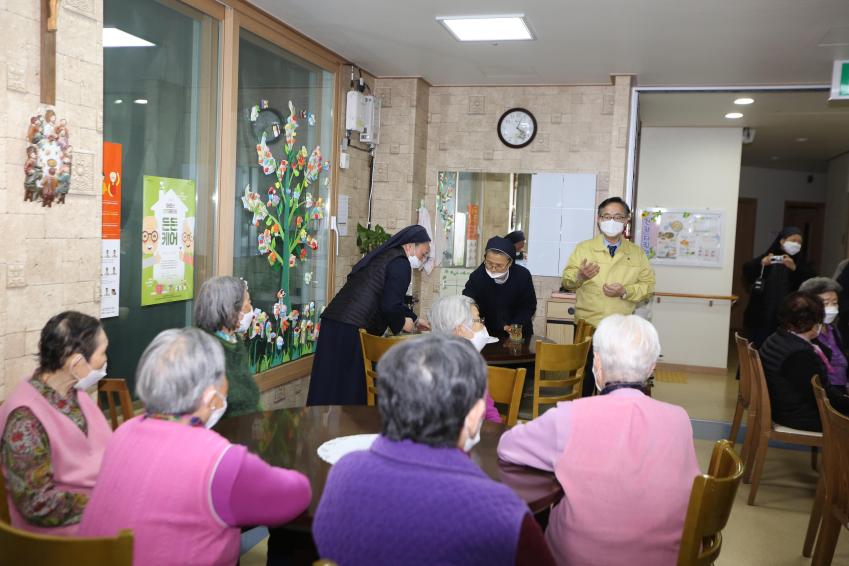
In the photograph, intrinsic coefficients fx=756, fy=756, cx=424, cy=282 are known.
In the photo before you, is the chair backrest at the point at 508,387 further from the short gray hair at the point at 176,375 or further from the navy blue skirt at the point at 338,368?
the short gray hair at the point at 176,375

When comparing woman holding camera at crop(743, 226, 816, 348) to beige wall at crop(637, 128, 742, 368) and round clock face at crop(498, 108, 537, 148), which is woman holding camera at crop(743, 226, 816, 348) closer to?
beige wall at crop(637, 128, 742, 368)

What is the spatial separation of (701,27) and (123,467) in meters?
4.09

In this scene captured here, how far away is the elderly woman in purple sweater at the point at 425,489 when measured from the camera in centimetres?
127

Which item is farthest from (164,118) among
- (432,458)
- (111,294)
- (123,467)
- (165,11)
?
(432,458)

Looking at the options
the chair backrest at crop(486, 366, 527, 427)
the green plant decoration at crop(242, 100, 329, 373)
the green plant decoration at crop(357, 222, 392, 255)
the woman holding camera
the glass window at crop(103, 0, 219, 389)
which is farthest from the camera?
the woman holding camera

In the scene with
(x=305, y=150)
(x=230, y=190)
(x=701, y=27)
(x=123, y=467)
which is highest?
(x=701, y=27)

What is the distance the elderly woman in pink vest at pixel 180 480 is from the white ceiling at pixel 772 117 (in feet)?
16.8

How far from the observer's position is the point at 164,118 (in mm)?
3828

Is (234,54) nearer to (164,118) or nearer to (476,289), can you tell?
(164,118)

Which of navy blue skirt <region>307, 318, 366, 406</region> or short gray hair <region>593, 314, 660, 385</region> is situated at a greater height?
short gray hair <region>593, 314, 660, 385</region>

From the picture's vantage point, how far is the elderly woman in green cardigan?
275 cm

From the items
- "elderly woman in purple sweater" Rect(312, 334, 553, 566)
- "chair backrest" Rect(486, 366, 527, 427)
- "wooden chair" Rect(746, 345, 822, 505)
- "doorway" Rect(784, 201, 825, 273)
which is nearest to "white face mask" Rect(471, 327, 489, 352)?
"chair backrest" Rect(486, 366, 527, 427)

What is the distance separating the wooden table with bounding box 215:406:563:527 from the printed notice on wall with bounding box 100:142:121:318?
50.5 inches

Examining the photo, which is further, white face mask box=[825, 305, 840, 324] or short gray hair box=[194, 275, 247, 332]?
white face mask box=[825, 305, 840, 324]
